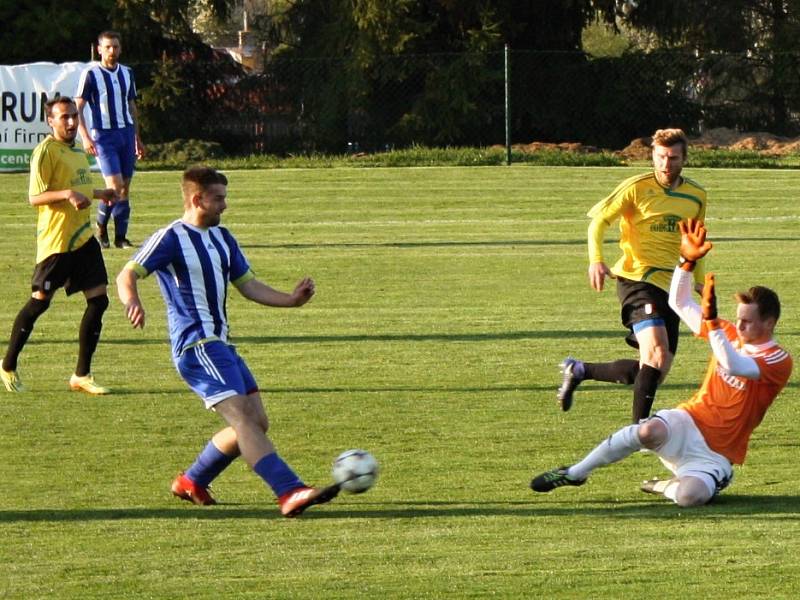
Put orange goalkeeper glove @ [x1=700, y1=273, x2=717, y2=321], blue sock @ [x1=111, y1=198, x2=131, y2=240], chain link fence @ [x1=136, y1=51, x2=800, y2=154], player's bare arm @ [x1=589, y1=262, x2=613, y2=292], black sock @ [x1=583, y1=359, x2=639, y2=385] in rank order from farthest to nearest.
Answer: chain link fence @ [x1=136, y1=51, x2=800, y2=154] → blue sock @ [x1=111, y1=198, x2=131, y2=240] → black sock @ [x1=583, y1=359, x2=639, y2=385] → player's bare arm @ [x1=589, y1=262, x2=613, y2=292] → orange goalkeeper glove @ [x1=700, y1=273, x2=717, y2=321]

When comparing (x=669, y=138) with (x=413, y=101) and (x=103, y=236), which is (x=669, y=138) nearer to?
(x=103, y=236)

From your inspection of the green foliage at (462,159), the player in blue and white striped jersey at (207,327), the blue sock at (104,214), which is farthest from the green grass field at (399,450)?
the green foliage at (462,159)

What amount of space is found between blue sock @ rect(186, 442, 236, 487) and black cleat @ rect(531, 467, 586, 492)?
4.74 ft

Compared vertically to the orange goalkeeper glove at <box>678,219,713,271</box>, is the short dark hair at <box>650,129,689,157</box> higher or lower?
higher

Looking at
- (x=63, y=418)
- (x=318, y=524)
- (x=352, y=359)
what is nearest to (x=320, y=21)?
(x=352, y=359)

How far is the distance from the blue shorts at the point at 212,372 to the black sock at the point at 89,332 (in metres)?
3.03

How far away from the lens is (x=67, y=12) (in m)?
31.0

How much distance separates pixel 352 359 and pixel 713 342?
15.9 feet

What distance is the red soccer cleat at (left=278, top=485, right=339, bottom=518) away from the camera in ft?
22.6

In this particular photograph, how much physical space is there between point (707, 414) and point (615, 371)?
1845mm

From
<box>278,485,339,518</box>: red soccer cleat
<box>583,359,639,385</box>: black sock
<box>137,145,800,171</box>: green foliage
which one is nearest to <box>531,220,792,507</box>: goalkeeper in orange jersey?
<box>278,485,339,518</box>: red soccer cleat

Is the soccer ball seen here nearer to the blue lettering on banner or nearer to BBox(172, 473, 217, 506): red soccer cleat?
BBox(172, 473, 217, 506): red soccer cleat

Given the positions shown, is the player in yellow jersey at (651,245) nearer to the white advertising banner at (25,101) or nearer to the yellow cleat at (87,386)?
the yellow cleat at (87,386)

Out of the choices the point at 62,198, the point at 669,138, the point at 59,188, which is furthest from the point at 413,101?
the point at 669,138
